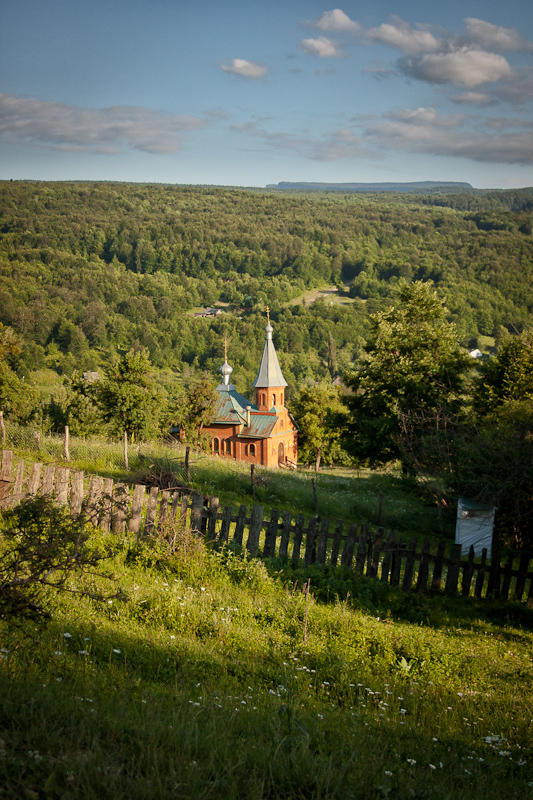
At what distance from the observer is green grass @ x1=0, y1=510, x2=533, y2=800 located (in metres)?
2.69

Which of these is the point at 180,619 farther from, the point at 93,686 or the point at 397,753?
the point at 397,753

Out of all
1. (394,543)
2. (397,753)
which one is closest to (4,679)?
(397,753)

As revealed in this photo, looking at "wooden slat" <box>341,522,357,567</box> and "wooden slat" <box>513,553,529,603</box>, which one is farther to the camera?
"wooden slat" <box>341,522,357,567</box>

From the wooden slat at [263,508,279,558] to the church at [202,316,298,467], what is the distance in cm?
3960

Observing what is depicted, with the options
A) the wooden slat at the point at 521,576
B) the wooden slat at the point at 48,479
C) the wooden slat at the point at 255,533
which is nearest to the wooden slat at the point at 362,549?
the wooden slat at the point at 255,533

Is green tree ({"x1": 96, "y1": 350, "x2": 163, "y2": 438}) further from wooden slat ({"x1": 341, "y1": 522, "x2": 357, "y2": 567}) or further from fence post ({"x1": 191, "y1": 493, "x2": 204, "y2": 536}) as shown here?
wooden slat ({"x1": 341, "y1": 522, "x2": 357, "y2": 567})

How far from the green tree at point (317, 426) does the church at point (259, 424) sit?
149 inches

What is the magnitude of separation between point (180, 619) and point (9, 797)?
10.4ft

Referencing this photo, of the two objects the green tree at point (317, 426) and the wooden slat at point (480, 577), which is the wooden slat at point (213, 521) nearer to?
the wooden slat at point (480, 577)

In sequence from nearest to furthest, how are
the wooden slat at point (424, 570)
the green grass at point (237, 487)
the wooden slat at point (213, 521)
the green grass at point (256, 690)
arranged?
1. the green grass at point (256, 690)
2. the wooden slat at point (424, 570)
3. the wooden slat at point (213, 521)
4. the green grass at point (237, 487)

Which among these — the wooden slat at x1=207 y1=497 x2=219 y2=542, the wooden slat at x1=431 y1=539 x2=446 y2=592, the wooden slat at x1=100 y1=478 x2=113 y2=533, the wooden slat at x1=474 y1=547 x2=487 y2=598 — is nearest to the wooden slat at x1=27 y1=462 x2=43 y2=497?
the wooden slat at x1=100 y1=478 x2=113 y2=533

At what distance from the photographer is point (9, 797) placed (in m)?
2.31

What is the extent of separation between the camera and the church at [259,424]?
48.4 meters

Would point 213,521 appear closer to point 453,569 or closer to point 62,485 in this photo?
point 62,485
